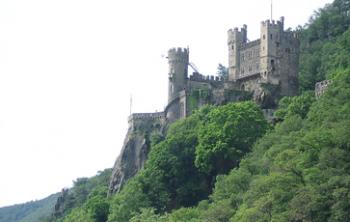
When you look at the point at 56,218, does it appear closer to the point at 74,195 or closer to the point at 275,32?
the point at 74,195

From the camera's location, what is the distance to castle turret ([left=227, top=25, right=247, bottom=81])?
104 meters

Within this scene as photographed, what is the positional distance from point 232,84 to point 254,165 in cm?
2195

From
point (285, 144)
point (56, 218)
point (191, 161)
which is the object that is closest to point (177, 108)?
point (191, 161)

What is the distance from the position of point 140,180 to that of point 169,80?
49.5 feet

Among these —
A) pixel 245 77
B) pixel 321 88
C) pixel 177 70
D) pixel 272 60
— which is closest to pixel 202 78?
pixel 177 70

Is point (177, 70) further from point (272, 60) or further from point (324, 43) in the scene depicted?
point (324, 43)

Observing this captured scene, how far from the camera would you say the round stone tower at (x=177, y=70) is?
10494cm

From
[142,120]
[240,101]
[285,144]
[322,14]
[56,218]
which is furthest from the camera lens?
[56,218]

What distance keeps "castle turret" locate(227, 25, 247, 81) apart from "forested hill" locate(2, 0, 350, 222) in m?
7.20

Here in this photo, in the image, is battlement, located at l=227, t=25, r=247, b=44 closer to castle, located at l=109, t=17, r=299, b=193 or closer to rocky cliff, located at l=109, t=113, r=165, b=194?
castle, located at l=109, t=17, r=299, b=193

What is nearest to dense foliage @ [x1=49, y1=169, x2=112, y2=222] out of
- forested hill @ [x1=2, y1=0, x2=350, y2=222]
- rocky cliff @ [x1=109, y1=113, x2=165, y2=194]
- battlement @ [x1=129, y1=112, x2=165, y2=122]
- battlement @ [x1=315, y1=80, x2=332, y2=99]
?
forested hill @ [x1=2, y1=0, x2=350, y2=222]

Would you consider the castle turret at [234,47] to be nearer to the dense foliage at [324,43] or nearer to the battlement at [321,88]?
the dense foliage at [324,43]

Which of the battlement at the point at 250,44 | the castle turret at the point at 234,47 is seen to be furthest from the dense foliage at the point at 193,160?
the battlement at the point at 250,44

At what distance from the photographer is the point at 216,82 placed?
10562 centimetres
